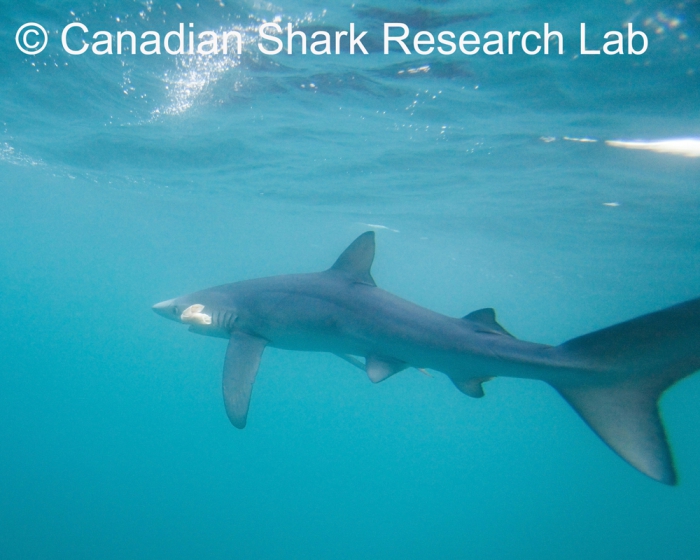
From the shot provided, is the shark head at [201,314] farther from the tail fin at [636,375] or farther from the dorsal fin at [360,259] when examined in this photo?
the tail fin at [636,375]

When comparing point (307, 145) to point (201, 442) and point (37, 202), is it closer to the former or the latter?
point (201, 442)

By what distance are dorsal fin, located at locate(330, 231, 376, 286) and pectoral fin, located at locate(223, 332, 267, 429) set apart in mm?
1652

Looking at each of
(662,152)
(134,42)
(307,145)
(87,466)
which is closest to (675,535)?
(662,152)

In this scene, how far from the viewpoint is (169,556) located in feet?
62.8

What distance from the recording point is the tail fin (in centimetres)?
338

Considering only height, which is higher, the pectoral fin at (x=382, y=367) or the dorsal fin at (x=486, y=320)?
the dorsal fin at (x=486, y=320)

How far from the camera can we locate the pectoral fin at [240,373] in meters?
5.75

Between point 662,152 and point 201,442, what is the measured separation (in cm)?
3450

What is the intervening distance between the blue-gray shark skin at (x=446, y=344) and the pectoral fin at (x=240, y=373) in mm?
14

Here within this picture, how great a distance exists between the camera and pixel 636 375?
12.4ft

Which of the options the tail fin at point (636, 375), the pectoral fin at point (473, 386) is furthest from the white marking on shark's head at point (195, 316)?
the tail fin at point (636, 375)

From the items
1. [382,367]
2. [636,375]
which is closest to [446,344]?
[382,367]

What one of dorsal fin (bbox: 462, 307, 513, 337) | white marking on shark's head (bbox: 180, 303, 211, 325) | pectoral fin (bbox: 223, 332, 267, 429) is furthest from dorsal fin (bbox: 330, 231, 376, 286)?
white marking on shark's head (bbox: 180, 303, 211, 325)

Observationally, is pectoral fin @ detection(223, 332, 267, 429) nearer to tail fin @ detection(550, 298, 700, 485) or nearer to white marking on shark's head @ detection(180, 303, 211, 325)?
white marking on shark's head @ detection(180, 303, 211, 325)
